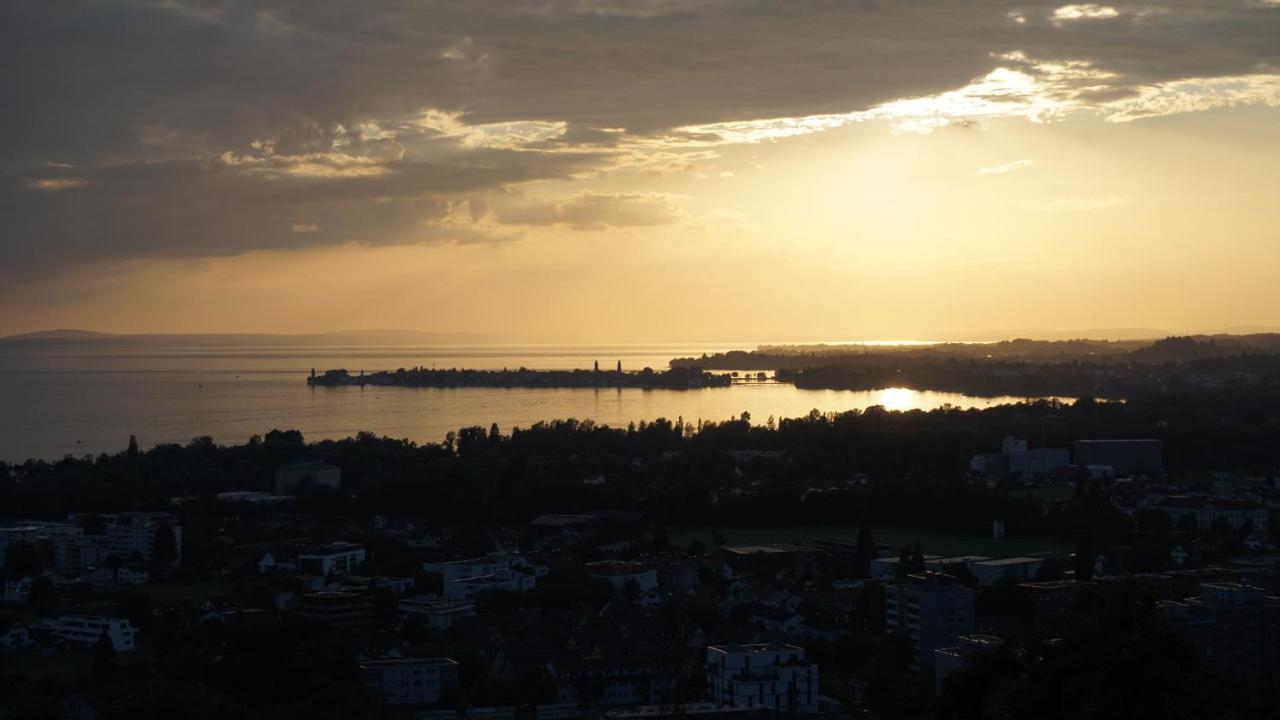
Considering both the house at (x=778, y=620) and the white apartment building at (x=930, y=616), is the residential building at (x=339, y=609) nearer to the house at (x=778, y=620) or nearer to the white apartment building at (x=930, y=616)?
the house at (x=778, y=620)

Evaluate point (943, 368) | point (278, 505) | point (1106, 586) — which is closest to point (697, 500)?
point (278, 505)

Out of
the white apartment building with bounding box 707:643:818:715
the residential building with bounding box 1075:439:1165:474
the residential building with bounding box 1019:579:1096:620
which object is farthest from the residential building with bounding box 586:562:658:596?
the residential building with bounding box 1075:439:1165:474

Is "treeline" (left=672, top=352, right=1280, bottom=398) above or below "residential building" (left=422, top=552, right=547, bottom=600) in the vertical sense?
above

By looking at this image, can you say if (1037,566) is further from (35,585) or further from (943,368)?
(943,368)

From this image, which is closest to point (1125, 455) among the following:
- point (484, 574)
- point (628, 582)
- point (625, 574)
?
point (625, 574)

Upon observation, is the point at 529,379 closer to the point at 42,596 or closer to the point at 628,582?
the point at 628,582

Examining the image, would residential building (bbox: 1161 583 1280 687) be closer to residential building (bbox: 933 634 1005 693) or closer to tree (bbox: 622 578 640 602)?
residential building (bbox: 933 634 1005 693)

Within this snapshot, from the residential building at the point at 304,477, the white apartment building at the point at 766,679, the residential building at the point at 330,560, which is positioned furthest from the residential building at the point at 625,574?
the residential building at the point at 304,477
